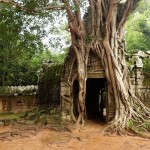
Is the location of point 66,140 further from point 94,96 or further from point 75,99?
→ point 94,96

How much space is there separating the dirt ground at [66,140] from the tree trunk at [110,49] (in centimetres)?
79

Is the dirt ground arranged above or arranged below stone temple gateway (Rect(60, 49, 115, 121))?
below

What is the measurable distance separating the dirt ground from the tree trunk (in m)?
0.79

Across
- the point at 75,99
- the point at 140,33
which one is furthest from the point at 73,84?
the point at 140,33

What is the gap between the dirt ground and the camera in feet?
21.1

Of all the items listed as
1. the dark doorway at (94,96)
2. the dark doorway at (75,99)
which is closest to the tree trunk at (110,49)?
the dark doorway at (75,99)

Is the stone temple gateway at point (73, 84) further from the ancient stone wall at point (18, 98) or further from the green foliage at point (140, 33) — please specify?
the green foliage at point (140, 33)

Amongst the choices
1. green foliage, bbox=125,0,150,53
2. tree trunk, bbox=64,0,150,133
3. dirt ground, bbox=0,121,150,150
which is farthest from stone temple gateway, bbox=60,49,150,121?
green foliage, bbox=125,0,150,53

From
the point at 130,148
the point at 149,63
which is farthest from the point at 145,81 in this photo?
the point at 130,148

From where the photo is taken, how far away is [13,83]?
14.7 meters

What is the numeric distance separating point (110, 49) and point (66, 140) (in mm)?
3449

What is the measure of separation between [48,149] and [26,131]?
77.9 inches

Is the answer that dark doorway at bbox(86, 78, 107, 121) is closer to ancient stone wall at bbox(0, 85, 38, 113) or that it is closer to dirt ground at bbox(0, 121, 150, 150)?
ancient stone wall at bbox(0, 85, 38, 113)

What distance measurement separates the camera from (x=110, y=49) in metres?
8.46
